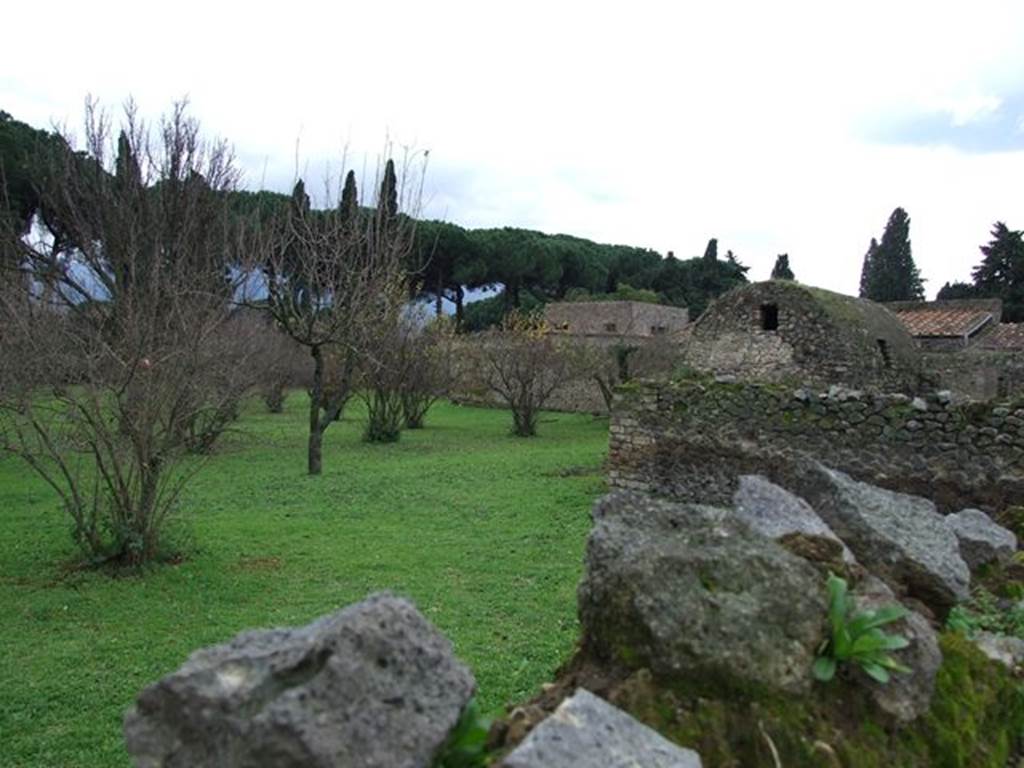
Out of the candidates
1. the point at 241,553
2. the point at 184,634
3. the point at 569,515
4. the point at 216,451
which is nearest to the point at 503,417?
the point at 216,451

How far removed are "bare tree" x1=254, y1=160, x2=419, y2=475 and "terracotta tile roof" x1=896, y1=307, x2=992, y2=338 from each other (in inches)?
394

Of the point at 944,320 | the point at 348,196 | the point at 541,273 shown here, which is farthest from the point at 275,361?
the point at 541,273

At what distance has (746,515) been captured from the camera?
313cm

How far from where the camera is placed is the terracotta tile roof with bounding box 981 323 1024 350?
15.6m

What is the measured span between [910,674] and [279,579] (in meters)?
5.65

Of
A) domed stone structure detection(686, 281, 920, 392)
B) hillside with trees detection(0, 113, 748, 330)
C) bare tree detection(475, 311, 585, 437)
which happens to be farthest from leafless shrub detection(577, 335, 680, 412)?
hillside with trees detection(0, 113, 748, 330)

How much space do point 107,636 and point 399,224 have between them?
11041 millimetres

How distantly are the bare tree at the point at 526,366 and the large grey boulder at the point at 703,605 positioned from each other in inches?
728

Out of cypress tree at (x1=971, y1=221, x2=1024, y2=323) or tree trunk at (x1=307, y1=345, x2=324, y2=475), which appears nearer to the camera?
tree trunk at (x1=307, y1=345, x2=324, y2=475)

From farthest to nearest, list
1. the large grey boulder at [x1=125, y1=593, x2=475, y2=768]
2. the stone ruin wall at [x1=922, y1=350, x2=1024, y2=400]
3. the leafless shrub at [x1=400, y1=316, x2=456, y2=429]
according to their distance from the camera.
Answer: the leafless shrub at [x1=400, y1=316, x2=456, y2=429] < the stone ruin wall at [x1=922, y1=350, x2=1024, y2=400] < the large grey boulder at [x1=125, y1=593, x2=475, y2=768]

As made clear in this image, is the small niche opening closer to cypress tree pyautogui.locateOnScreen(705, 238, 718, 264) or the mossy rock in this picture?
the mossy rock

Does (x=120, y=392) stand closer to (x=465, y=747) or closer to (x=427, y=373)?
(x=465, y=747)

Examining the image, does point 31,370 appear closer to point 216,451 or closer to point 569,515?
point 569,515

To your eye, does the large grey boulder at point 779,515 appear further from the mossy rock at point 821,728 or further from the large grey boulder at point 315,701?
the large grey boulder at point 315,701
